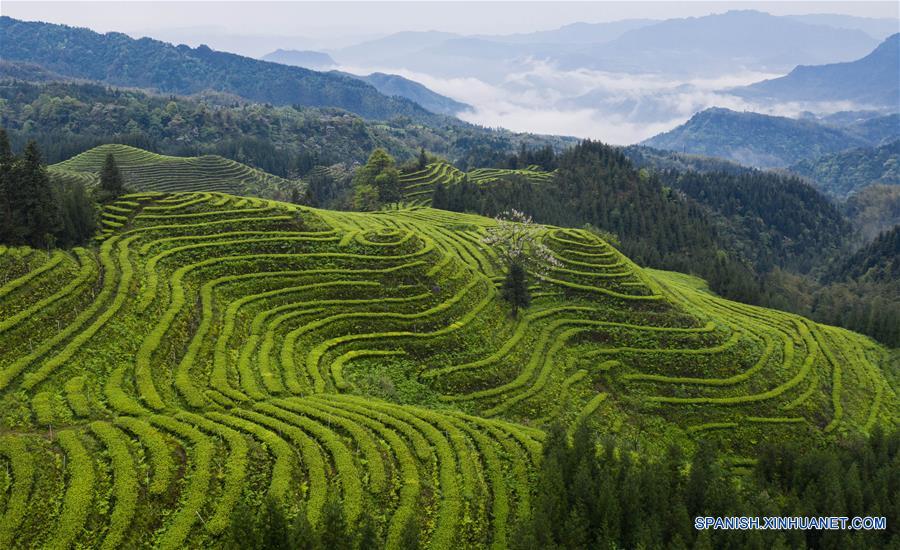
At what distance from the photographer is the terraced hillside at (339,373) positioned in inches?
800

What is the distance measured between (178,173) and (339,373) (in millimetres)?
131580

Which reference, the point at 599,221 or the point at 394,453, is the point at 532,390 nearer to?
the point at 394,453

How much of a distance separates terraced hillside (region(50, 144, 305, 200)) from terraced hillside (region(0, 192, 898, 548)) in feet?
290

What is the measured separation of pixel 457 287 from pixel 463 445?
→ 20051 millimetres

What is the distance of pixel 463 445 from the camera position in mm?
25609

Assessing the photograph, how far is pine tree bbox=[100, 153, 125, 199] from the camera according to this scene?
44938 mm

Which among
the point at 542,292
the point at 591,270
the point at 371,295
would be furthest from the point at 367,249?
the point at 591,270

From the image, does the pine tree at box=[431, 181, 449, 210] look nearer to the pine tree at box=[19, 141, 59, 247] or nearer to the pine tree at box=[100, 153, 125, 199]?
the pine tree at box=[100, 153, 125, 199]

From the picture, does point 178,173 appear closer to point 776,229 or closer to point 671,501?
point 671,501

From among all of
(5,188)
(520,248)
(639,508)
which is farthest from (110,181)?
(639,508)

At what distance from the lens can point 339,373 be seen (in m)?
32.5

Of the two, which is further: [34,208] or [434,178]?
[434,178]

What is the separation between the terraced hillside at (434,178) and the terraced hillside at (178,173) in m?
26.1

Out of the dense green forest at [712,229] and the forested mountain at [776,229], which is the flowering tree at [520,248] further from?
the forested mountain at [776,229]
